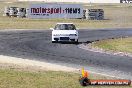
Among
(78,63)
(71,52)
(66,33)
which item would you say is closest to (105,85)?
(78,63)

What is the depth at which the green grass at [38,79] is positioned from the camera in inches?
639

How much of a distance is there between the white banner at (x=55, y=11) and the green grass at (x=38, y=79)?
45.1 meters

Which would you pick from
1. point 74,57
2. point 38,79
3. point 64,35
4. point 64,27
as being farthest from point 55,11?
point 38,79

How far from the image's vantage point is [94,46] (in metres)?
32.6

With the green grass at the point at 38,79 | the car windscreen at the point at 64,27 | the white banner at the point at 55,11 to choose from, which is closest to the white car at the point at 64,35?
the car windscreen at the point at 64,27

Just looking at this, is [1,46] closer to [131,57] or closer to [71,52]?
[71,52]

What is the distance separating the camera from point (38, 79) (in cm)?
1752

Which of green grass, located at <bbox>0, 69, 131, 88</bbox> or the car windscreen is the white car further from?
green grass, located at <bbox>0, 69, 131, 88</bbox>

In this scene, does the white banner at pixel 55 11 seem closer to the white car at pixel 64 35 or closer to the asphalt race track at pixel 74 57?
the white car at pixel 64 35

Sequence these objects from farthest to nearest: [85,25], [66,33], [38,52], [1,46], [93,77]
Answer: [85,25]
[66,33]
[1,46]
[38,52]
[93,77]

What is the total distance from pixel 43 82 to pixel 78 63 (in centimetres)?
666

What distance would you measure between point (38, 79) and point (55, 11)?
48669 millimetres

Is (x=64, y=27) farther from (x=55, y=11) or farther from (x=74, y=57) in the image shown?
(x=55, y=11)

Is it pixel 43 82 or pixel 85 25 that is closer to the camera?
pixel 43 82
